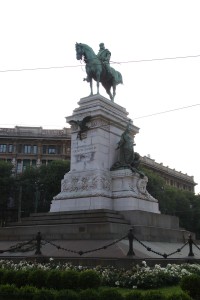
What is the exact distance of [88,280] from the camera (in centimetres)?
1069

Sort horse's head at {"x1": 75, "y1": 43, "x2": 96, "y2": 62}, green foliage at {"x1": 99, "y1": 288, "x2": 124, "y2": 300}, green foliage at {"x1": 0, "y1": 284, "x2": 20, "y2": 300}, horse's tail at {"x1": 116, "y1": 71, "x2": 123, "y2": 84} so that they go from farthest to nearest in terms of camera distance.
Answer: horse's tail at {"x1": 116, "y1": 71, "x2": 123, "y2": 84}
horse's head at {"x1": 75, "y1": 43, "x2": 96, "y2": 62}
green foliage at {"x1": 0, "y1": 284, "x2": 20, "y2": 300}
green foliage at {"x1": 99, "y1": 288, "x2": 124, "y2": 300}

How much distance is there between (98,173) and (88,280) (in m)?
12.1

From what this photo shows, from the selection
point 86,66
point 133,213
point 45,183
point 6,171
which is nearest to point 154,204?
point 133,213

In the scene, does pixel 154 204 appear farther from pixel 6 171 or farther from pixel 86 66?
pixel 6 171

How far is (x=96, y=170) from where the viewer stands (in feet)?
74.8

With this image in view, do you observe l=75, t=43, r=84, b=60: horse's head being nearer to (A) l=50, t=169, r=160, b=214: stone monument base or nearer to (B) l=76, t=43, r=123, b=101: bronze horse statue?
(B) l=76, t=43, r=123, b=101: bronze horse statue

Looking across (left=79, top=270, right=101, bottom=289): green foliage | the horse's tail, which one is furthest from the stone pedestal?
(left=79, top=270, right=101, bottom=289): green foliage

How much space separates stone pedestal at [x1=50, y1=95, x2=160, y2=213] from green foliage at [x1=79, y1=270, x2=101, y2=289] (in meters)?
11.0

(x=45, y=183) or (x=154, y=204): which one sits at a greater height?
(x=45, y=183)

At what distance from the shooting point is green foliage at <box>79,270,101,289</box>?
10656 millimetres

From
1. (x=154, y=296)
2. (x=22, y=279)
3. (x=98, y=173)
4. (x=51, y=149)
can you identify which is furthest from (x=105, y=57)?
(x=51, y=149)

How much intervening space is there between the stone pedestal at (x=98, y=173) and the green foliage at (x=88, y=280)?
35.9 ft

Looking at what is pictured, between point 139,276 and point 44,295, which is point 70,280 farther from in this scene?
point 139,276

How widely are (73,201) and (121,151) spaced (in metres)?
4.11
